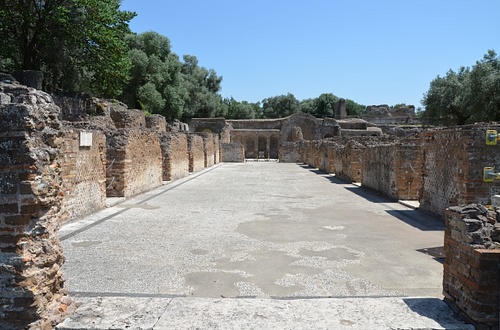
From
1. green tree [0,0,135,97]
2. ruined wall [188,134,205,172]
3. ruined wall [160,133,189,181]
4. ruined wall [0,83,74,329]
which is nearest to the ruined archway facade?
ruined wall [188,134,205,172]

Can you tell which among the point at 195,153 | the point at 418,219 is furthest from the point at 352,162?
the point at 195,153

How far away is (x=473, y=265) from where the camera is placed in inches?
129

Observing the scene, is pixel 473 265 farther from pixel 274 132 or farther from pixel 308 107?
pixel 308 107

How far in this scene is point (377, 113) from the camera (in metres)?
70.8

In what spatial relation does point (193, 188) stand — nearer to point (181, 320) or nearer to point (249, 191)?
point (249, 191)

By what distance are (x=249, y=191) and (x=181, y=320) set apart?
36.9 ft

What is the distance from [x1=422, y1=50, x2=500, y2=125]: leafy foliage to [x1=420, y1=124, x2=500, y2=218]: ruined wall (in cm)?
2337

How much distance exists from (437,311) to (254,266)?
249 centimetres

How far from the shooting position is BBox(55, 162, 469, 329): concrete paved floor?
3.34 m

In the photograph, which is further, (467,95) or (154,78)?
(154,78)

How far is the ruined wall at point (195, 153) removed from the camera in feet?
77.9

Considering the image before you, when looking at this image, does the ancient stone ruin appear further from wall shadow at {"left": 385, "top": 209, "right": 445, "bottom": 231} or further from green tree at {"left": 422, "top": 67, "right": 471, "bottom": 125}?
green tree at {"left": 422, "top": 67, "right": 471, "bottom": 125}

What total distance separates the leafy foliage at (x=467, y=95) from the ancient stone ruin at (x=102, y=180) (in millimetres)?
15268

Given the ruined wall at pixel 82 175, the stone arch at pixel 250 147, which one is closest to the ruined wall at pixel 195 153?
the ruined wall at pixel 82 175
